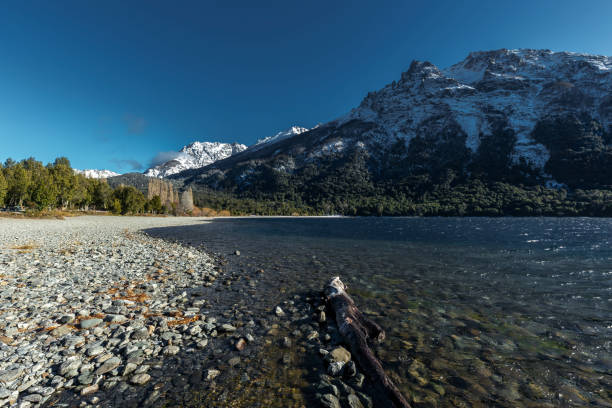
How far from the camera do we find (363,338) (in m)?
7.52

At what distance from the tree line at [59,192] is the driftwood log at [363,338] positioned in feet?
310

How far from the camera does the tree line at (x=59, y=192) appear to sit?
70375 mm

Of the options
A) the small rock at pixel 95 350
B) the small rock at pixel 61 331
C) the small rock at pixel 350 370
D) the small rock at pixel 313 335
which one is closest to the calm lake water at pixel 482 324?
the small rock at pixel 350 370

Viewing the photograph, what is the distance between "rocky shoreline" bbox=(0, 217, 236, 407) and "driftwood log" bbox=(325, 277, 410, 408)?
401cm

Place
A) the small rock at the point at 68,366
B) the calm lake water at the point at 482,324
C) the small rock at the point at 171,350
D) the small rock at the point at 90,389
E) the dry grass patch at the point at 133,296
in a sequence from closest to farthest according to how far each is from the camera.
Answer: the small rock at the point at 90,389
the small rock at the point at 68,366
the calm lake water at the point at 482,324
the small rock at the point at 171,350
the dry grass patch at the point at 133,296

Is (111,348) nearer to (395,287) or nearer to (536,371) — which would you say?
(536,371)

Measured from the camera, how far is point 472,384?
248 inches

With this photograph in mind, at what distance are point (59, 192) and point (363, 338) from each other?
108207 millimetres

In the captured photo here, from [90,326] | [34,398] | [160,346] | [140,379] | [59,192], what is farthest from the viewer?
[59,192]

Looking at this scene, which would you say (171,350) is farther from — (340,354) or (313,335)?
(340,354)

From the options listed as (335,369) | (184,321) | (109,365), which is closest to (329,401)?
(335,369)

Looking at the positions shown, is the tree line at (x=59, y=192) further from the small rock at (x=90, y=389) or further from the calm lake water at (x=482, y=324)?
the small rock at (x=90, y=389)

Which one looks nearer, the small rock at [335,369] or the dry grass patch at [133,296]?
the small rock at [335,369]

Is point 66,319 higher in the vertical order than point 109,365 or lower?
higher
